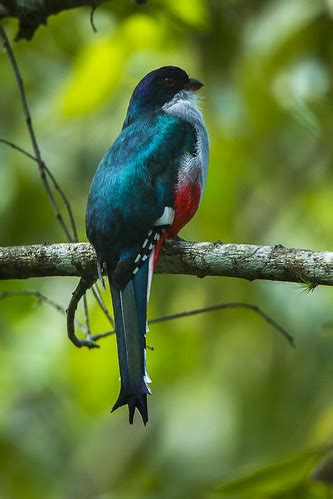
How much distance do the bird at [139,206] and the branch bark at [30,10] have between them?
1.97 ft

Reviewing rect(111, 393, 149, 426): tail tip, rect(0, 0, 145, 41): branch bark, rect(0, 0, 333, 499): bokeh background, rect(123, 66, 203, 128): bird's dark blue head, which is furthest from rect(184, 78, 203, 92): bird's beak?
rect(111, 393, 149, 426): tail tip

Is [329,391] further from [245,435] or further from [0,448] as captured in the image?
[0,448]

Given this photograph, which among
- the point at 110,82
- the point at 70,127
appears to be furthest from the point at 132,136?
the point at 70,127

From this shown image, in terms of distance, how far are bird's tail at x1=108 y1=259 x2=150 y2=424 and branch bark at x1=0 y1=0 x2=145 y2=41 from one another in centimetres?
141

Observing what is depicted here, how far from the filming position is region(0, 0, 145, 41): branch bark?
4.85m

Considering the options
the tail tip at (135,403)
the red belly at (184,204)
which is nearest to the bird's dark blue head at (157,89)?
the red belly at (184,204)

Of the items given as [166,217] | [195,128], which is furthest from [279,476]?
[195,128]

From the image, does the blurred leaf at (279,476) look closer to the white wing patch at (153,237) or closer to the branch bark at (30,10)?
the white wing patch at (153,237)

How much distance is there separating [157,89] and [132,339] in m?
1.66

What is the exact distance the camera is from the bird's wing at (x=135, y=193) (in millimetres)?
4137

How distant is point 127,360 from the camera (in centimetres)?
387

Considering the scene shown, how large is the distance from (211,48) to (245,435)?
209 cm

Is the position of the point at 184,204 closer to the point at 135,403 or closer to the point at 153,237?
the point at 153,237

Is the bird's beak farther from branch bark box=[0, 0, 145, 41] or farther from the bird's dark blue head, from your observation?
branch bark box=[0, 0, 145, 41]
